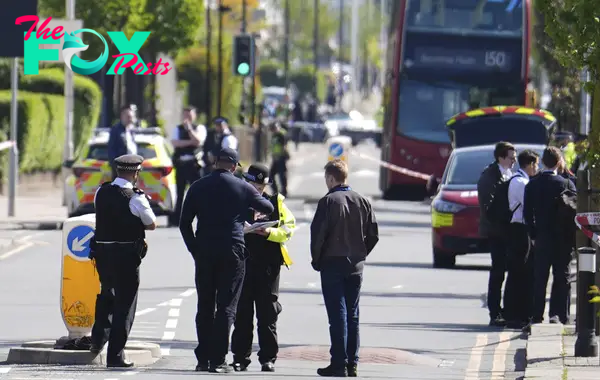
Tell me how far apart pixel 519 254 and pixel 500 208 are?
48 cm

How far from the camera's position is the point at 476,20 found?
34.9 meters

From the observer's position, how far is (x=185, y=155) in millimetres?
29250

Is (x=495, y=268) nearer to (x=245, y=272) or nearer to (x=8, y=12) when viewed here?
(x=245, y=272)

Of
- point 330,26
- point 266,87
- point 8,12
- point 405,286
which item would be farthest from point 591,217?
point 330,26

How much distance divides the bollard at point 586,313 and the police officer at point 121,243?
3266mm

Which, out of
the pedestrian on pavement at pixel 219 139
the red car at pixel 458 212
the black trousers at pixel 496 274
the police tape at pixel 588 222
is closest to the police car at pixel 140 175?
the pedestrian on pavement at pixel 219 139

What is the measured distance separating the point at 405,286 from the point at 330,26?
117999 mm

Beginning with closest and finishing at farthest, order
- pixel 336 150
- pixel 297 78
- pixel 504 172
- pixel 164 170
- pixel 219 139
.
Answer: pixel 504 172 → pixel 164 170 → pixel 219 139 → pixel 336 150 → pixel 297 78

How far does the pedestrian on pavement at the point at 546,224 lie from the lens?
55.8 feet

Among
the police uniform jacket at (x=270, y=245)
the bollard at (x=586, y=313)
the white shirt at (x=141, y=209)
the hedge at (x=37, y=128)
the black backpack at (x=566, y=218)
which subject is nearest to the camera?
the white shirt at (x=141, y=209)

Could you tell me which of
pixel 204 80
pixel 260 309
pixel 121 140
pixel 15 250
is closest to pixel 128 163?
pixel 260 309

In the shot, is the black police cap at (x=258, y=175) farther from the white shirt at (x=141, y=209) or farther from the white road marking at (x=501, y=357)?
the white road marking at (x=501, y=357)

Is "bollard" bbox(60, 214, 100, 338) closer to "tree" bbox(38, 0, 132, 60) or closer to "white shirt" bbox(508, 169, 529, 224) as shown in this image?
"white shirt" bbox(508, 169, 529, 224)

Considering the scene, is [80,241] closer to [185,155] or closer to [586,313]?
[586,313]
